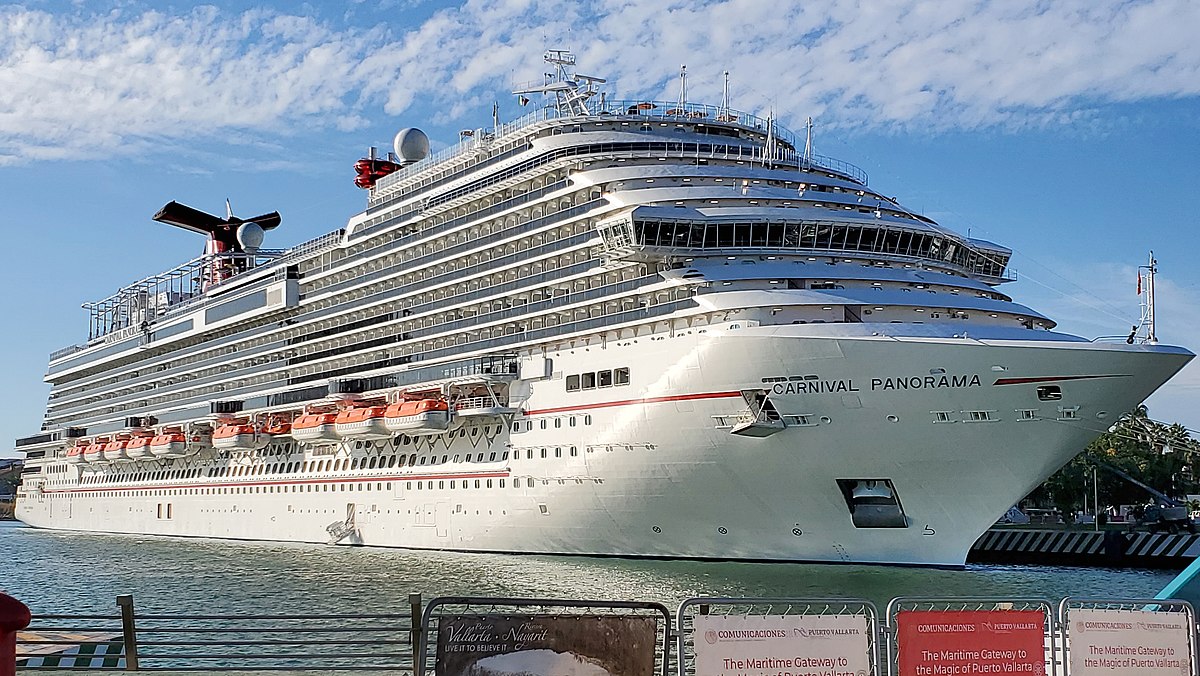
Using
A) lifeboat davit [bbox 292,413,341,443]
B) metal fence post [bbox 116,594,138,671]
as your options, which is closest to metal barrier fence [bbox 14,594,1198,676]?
metal fence post [bbox 116,594,138,671]

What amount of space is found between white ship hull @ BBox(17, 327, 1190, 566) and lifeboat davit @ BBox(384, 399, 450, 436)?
2014 mm

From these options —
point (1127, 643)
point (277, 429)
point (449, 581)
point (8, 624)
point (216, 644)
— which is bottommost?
point (449, 581)

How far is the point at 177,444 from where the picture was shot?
2331 inches

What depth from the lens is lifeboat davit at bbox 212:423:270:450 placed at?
52031 millimetres

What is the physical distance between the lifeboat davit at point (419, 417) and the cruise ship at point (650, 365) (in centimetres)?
10

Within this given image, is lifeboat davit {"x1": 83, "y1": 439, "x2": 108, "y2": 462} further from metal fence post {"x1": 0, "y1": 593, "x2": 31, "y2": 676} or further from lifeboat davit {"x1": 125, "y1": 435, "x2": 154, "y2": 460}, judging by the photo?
metal fence post {"x1": 0, "y1": 593, "x2": 31, "y2": 676}

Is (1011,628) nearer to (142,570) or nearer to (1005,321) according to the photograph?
(1005,321)

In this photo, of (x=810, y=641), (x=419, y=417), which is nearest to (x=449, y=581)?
(x=419, y=417)

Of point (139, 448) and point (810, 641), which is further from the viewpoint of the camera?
point (139, 448)

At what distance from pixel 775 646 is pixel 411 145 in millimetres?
48384

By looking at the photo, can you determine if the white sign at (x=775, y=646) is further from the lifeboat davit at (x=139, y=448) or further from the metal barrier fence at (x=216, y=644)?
the lifeboat davit at (x=139, y=448)

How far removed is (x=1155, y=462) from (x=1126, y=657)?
65.2 m

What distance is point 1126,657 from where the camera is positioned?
976cm

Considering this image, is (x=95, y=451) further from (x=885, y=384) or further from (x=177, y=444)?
(x=885, y=384)
